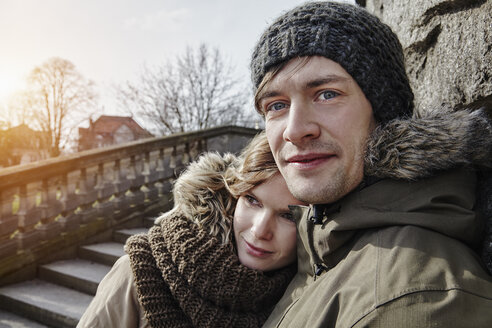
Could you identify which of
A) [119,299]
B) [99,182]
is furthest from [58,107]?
[119,299]

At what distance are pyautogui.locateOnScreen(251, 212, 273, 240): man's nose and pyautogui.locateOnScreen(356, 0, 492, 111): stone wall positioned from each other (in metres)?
0.98

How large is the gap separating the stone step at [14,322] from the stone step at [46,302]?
42mm

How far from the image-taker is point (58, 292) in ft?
14.2

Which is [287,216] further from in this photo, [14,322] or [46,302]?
[14,322]

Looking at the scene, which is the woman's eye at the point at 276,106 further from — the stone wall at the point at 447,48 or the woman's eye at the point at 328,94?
the stone wall at the point at 447,48

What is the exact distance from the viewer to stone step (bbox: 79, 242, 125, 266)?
190 inches

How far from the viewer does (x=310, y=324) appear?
1147 millimetres

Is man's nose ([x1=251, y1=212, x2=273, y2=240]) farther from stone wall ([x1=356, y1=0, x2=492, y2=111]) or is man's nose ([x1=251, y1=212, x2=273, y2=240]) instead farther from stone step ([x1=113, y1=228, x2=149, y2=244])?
stone step ([x1=113, y1=228, x2=149, y2=244])

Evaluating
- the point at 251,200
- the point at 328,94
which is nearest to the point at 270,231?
the point at 251,200

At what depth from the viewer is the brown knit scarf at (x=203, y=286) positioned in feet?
5.85

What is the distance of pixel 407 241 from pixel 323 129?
562 mm

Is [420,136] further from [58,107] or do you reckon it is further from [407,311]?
[58,107]

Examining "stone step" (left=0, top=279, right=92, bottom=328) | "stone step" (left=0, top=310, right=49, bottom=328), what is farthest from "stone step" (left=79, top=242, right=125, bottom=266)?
"stone step" (left=0, top=310, right=49, bottom=328)

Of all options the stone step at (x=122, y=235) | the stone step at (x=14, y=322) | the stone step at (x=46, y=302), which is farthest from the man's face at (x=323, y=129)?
the stone step at (x=122, y=235)
